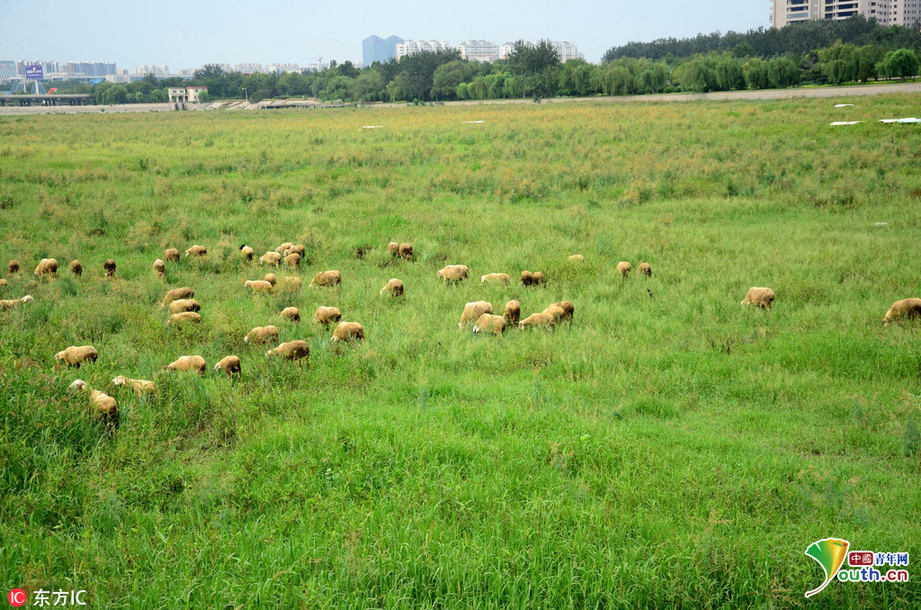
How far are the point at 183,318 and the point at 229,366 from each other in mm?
2049

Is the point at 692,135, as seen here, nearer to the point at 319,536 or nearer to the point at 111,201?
the point at 111,201

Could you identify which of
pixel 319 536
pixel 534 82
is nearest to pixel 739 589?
pixel 319 536

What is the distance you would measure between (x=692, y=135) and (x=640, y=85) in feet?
183

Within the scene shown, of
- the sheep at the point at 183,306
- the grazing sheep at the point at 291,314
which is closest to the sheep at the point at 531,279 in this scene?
the grazing sheep at the point at 291,314

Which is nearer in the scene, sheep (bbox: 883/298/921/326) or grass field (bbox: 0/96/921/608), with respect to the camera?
grass field (bbox: 0/96/921/608)

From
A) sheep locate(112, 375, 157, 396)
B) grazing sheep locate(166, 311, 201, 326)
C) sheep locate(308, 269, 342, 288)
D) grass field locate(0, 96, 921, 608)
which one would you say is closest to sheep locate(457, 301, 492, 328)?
grass field locate(0, 96, 921, 608)

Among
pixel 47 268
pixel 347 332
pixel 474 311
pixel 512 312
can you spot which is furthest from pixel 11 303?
pixel 512 312

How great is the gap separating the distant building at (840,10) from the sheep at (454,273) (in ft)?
611

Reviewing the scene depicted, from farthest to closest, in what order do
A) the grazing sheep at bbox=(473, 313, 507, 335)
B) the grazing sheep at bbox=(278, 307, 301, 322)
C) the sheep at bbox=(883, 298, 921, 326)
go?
the grazing sheep at bbox=(278, 307, 301, 322) < the grazing sheep at bbox=(473, 313, 507, 335) < the sheep at bbox=(883, 298, 921, 326)

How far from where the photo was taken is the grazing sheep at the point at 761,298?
9.10 m

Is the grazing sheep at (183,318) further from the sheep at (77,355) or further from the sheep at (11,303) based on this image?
the sheep at (11,303)

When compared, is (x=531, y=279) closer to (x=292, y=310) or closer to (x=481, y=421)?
(x=292, y=310)

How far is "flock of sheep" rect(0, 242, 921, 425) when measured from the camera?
732cm

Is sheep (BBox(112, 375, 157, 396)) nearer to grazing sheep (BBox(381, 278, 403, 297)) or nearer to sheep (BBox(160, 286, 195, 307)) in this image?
sheep (BBox(160, 286, 195, 307))
